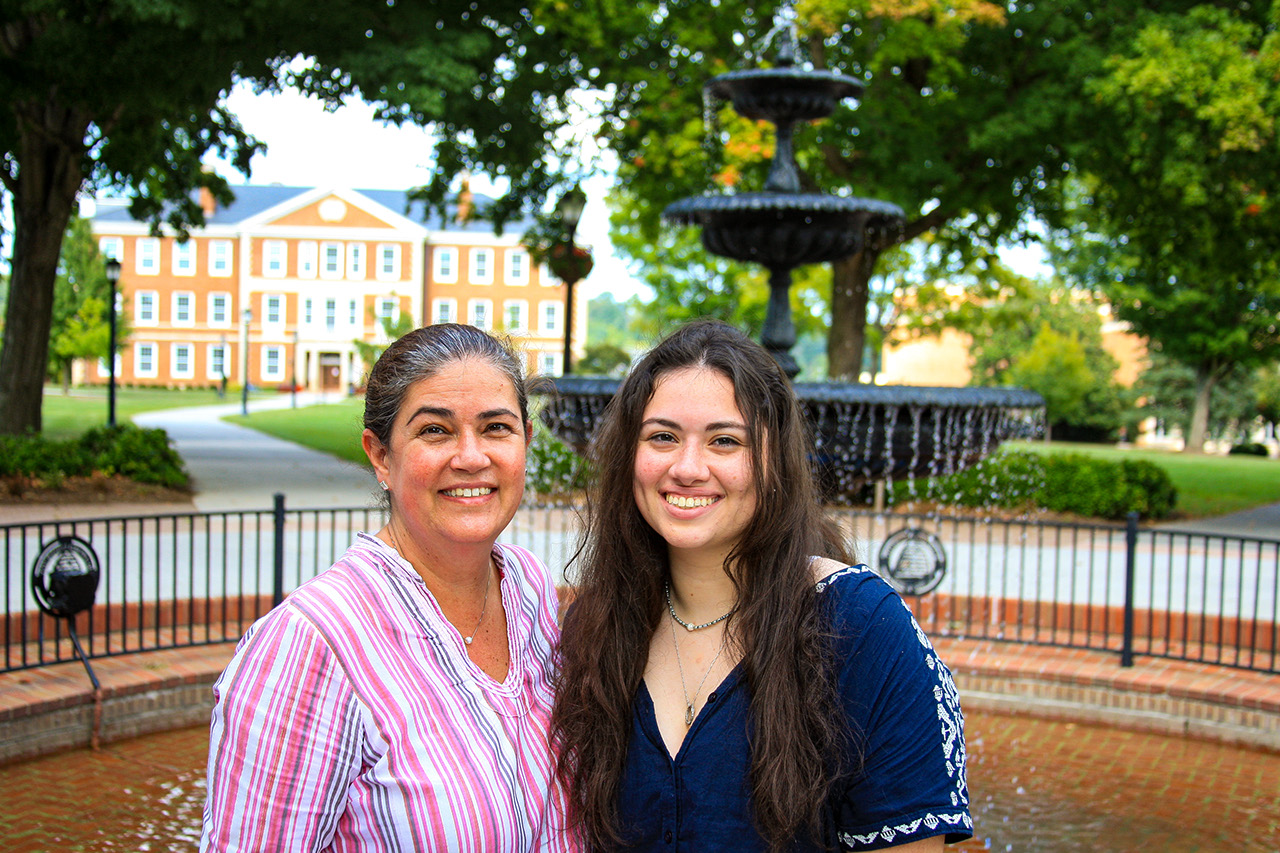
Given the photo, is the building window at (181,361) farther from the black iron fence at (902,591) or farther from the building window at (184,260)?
the black iron fence at (902,591)

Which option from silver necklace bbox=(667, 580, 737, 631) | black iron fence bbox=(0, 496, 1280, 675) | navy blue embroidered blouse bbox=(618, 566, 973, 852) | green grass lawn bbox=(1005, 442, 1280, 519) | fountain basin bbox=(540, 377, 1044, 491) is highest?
fountain basin bbox=(540, 377, 1044, 491)

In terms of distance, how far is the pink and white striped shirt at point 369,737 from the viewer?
1.91 meters

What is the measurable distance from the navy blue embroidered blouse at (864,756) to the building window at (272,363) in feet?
232

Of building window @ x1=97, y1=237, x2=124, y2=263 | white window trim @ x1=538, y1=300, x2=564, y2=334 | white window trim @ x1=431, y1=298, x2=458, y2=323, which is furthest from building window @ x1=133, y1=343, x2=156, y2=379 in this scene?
white window trim @ x1=538, y1=300, x2=564, y2=334

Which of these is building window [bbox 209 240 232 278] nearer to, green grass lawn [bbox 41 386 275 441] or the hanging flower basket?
green grass lawn [bbox 41 386 275 441]

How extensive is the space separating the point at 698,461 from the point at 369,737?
791 mm

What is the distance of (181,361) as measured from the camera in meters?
69.9

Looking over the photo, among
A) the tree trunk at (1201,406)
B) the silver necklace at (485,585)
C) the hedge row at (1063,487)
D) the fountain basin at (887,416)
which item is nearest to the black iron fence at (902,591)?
the fountain basin at (887,416)

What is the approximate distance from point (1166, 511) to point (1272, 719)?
9.97 metres

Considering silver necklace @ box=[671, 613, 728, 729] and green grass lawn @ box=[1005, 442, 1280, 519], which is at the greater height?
silver necklace @ box=[671, 613, 728, 729]

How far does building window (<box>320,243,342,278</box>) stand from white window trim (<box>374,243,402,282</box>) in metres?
2.41

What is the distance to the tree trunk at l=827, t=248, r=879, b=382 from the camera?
64.6 feet

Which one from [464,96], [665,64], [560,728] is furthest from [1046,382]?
[560,728]

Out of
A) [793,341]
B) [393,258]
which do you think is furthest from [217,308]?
[793,341]
